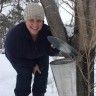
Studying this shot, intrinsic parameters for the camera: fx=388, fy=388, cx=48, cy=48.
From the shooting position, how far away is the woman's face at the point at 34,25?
370 cm

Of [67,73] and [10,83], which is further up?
[67,73]

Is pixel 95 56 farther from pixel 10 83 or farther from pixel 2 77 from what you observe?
pixel 2 77

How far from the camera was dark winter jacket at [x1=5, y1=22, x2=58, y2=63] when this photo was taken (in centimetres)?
384

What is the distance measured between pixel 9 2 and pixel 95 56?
10889 millimetres

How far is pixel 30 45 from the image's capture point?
3.88 m

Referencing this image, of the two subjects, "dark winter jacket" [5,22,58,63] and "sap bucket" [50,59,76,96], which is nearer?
"sap bucket" [50,59,76,96]

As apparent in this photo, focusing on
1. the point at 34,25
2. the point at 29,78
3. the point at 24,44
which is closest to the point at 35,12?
the point at 34,25

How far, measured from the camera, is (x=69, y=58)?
3.49m

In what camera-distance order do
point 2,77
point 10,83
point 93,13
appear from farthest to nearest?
point 2,77 < point 10,83 < point 93,13

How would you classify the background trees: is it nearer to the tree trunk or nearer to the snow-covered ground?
the tree trunk

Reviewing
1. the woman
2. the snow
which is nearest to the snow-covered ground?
the snow

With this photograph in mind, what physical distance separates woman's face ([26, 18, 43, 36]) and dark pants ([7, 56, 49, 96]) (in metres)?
0.46

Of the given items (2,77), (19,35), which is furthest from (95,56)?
(2,77)

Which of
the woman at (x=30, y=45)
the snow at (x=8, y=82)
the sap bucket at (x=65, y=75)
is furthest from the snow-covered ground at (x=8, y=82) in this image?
the sap bucket at (x=65, y=75)
